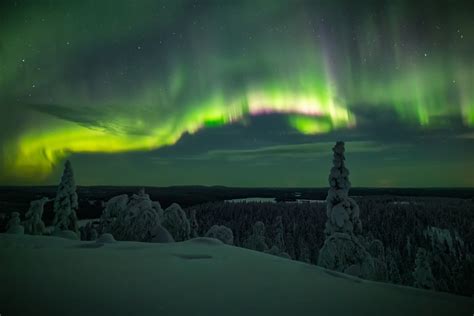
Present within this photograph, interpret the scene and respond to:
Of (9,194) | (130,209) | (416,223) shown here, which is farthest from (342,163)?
(416,223)

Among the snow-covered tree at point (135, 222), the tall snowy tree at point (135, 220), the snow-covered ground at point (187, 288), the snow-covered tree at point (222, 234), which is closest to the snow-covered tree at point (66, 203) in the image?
the tall snowy tree at point (135, 220)

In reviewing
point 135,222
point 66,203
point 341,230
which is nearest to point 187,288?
point 341,230

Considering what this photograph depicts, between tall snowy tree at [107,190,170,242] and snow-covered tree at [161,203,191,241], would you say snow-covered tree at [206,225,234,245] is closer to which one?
snow-covered tree at [161,203,191,241]

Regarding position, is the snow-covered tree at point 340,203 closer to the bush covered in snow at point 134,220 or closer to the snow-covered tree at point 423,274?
the bush covered in snow at point 134,220

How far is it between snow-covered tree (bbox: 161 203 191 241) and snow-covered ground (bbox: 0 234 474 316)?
20048mm

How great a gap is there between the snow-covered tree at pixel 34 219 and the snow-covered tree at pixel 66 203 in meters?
2.52

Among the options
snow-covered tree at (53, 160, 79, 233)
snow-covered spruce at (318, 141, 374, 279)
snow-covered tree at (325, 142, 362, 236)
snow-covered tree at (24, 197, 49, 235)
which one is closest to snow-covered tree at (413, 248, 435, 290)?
snow-covered spruce at (318, 141, 374, 279)

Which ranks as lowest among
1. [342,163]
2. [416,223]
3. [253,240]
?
[416,223]

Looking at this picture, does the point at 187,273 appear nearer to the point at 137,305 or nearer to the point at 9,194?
the point at 137,305

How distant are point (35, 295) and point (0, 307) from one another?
416 millimetres

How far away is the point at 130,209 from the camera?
82.3 ft

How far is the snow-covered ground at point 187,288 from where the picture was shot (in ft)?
14.1

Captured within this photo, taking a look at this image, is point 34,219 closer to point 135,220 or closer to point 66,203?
point 66,203

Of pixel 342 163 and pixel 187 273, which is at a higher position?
pixel 342 163
